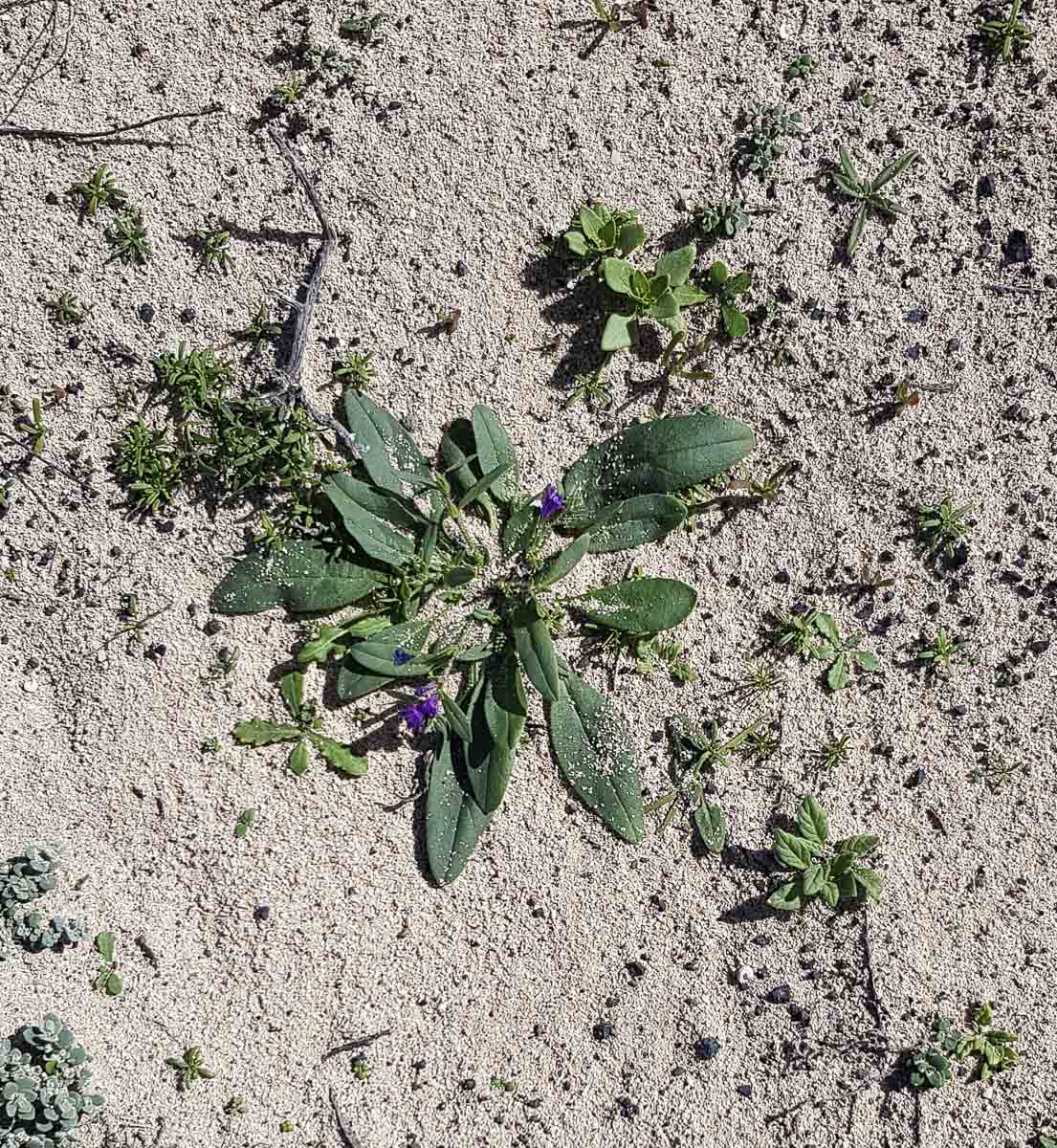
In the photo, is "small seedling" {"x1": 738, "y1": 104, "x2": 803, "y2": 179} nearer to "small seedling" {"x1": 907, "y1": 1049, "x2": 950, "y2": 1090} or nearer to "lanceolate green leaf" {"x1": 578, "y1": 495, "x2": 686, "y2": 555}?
"lanceolate green leaf" {"x1": 578, "y1": 495, "x2": 686, "y2": 555}

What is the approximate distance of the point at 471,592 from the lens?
9.77ft

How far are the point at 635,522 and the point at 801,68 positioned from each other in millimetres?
1259

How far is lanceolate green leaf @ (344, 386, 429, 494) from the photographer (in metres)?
2.88

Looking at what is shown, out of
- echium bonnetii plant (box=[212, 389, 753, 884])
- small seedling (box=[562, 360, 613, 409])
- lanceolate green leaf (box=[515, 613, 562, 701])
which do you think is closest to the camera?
lanceolate green leaf (box=[515, 613, 562, 701])

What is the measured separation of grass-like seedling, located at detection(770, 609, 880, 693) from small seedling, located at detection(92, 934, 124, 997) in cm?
186

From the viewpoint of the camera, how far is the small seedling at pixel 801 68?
2.96 metres

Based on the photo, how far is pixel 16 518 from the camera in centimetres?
294

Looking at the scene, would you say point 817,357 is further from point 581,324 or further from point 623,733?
point 623,733

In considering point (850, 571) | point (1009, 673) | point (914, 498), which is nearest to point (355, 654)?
point (850, 571)

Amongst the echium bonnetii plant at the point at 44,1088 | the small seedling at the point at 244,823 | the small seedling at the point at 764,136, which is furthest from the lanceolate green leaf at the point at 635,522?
the echium bonnetii plant at the point at 44,1088

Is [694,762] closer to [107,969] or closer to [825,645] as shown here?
[825,645]

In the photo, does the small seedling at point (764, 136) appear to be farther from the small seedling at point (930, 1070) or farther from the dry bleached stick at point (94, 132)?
the small seedling at point (930, 1070)

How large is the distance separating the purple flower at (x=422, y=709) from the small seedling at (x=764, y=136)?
5.20 feet

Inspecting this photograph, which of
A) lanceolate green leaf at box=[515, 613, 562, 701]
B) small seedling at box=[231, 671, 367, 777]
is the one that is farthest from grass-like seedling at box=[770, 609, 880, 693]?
small seedling at box=[231, 671, 367, 777]
